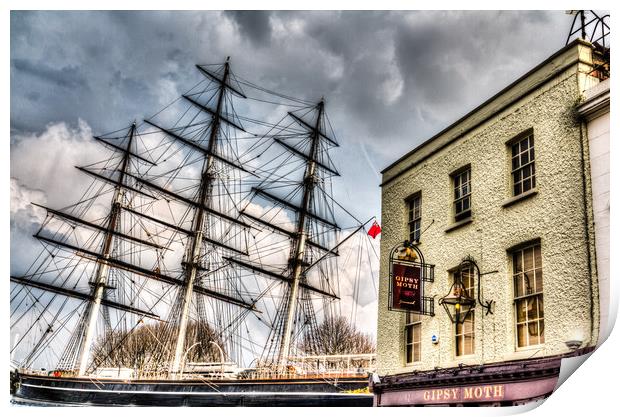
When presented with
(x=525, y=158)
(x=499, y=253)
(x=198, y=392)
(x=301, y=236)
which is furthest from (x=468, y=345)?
(x=301, y=236)

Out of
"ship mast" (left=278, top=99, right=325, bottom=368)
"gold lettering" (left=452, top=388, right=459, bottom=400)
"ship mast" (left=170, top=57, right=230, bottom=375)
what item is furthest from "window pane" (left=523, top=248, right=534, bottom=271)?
"ship mast" (left=170, top=57, right=230, bottom=375)

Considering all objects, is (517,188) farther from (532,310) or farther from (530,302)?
(532,310)

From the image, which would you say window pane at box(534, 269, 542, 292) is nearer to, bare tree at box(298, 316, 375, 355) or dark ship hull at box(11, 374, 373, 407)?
dark ship hull at box(11, 374, 373, 407)

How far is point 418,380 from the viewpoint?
37.5 ft

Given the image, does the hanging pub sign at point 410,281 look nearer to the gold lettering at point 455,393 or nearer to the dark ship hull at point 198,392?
the gold lettering at point 455,393

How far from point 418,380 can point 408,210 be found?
342 cm

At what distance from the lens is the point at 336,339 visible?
3023cm

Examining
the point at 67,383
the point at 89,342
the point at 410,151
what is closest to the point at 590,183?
the point at 410,151

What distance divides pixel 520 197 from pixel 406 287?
8.31ft

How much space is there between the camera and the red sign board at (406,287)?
1129 centimetres

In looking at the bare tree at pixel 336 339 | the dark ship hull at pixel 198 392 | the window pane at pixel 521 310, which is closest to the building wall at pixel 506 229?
the window pane at pixel 521 310

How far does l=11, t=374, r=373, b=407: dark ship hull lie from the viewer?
18.1 meters

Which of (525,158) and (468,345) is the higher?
(525,158)
